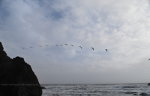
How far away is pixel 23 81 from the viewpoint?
118 ft

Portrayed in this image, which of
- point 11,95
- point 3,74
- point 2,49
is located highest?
point 2,49

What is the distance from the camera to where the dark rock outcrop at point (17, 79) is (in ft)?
112

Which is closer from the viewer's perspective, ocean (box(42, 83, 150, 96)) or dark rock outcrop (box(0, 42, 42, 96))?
dark rock outcrop (box(0, 42, 42, 96))

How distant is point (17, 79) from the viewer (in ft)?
115

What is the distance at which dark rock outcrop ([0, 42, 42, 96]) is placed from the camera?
34219 mm

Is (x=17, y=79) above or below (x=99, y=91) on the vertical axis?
below

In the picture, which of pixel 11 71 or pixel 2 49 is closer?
pixel 11 71

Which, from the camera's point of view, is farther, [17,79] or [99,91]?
[99,91]

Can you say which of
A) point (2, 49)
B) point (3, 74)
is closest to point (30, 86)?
point (3, 74)

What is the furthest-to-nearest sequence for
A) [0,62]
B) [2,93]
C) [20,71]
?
[0,62] < [20,71] < [2,93]

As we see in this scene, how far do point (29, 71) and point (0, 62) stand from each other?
170 inches

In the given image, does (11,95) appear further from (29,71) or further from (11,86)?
(29,71)

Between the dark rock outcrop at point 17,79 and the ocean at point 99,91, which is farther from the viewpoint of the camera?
the ocean at point 99,91

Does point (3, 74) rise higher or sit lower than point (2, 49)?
lower
